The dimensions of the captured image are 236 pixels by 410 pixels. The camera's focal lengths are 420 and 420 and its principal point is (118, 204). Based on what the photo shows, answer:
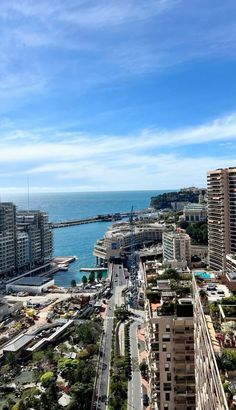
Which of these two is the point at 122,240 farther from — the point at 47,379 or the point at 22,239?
the point at 47,379

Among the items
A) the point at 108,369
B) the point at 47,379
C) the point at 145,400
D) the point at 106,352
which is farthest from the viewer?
the point at 106,352

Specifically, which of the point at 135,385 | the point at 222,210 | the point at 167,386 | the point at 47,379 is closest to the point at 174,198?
the point at 222,210

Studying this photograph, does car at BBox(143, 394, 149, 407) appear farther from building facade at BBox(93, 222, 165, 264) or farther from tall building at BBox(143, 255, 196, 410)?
building facade at BBox(93, 222, 165, 264)

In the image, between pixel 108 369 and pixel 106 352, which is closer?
pixel 108 369

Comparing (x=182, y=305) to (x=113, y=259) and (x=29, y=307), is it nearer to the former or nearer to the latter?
(x=29, y=307)

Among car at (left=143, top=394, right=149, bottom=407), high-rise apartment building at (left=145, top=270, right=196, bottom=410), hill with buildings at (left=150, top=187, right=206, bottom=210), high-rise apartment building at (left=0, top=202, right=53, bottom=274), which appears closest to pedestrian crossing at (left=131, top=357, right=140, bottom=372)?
car at (left=143, top=394, right=149, bottom=407)

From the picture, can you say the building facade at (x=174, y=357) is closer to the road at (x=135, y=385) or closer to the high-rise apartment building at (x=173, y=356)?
the high-rise apartment building at (x=173, y=356)
